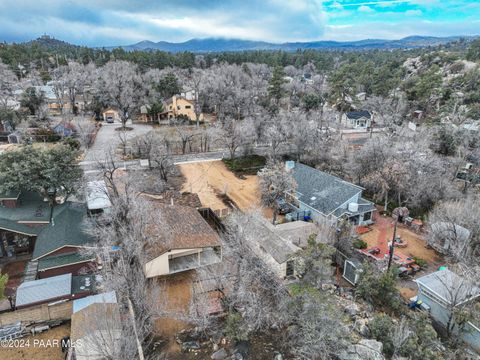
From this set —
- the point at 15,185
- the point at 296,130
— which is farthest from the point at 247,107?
Answer: the point at 15,185

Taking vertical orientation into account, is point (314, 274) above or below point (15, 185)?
below

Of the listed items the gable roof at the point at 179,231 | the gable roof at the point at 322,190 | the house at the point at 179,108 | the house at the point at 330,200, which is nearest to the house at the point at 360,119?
the house at the point at 179,108

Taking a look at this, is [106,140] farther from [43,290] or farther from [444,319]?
[444,319]

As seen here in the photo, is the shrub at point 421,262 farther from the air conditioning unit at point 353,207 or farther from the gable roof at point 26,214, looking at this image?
the gable roof at point 26,214

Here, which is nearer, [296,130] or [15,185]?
[15,185]

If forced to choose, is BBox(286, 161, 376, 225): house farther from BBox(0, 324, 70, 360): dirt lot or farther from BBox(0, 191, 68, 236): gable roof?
BBox(0, 191, 68, 236): gable roof

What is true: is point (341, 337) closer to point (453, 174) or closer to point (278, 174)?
point (278, 174)

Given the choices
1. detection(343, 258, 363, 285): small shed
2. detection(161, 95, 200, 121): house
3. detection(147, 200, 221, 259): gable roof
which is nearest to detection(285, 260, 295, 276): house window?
detection(343, 258, 363, 285): small shed
